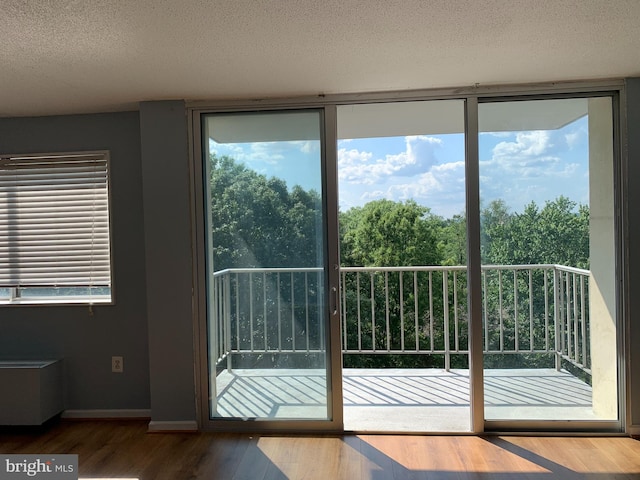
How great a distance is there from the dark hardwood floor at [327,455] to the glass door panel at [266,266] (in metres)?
0.31

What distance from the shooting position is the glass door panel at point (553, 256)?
299 centimetres

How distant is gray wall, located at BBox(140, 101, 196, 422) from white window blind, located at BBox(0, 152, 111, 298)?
49 cm

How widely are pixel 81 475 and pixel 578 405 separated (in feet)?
9.75

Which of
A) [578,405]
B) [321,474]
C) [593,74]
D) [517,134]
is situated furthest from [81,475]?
[593,74]

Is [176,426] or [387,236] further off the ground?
[387,236]

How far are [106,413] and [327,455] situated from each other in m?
1.71

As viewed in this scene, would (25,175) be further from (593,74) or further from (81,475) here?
(593,74)

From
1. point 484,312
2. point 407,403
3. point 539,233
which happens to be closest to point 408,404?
point 407,403

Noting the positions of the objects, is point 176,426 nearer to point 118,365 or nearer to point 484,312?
point 118,365

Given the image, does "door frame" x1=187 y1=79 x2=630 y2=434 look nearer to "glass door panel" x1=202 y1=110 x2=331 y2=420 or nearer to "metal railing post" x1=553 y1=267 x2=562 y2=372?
"glass door panel" x1=202 y1=110 x2=331 y2=420

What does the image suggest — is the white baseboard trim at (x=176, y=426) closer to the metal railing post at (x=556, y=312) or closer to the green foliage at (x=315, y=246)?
the green foliage at (x=315, y=246)

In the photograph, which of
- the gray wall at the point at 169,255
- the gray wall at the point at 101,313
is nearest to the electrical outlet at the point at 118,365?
the gray wall at the point at 101,313

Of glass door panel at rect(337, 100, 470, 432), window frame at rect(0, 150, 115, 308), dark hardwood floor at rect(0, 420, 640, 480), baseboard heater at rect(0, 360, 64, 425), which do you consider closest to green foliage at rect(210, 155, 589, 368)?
glass door panel at rect(337, 100, 470, 432)

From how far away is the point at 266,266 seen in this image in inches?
125
